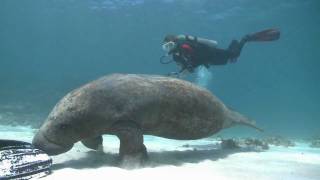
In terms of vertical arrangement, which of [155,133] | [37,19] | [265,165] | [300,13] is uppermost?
[37,19]

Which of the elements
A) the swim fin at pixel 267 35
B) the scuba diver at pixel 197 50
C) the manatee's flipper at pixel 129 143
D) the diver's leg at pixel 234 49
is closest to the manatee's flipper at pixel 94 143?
the manatee's flipper at pixel 129 143

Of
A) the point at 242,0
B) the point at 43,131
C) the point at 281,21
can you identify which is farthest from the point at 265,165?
the point at 281,21

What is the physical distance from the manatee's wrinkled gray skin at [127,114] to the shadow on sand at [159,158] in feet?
1.01

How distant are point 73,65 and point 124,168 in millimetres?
128259

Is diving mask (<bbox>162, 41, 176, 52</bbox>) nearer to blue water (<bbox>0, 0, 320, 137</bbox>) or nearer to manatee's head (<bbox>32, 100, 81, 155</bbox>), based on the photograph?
manatee's head (<bbox>32, 100, 81, 155</bbox>)

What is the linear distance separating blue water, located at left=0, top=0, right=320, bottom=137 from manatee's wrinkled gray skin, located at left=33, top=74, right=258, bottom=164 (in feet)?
46.9

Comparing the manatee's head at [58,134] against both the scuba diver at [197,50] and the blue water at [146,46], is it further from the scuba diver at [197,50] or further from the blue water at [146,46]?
the blue water at [146,46]

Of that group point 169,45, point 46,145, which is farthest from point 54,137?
point 169,45

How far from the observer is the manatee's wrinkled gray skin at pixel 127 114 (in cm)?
723

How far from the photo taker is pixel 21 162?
A: 5.57 metres

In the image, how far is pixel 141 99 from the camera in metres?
7.84

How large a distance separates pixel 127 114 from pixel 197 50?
639cm

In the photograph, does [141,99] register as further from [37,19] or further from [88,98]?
[37,19]

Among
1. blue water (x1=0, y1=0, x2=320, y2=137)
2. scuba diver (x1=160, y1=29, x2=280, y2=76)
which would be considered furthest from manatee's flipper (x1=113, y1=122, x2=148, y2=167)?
blue water (x1=0, y1=0, x2=320, y2=137)
